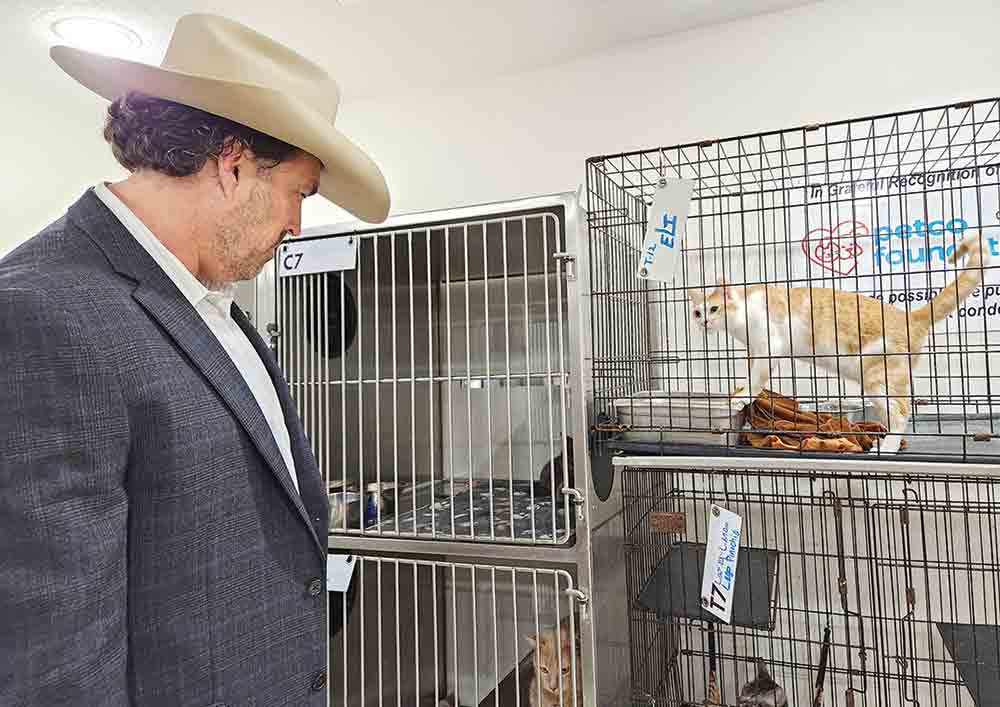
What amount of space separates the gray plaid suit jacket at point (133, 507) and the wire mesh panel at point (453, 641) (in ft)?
2.14

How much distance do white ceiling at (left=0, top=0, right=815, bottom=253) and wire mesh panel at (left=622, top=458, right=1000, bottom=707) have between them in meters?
1.26

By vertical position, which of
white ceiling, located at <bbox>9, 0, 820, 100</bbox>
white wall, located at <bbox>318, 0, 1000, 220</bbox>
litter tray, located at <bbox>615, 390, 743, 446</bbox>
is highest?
white ceiling, located at <bbox>9, 0, 820, 100</bbox>

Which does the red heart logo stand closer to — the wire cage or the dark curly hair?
the wire cage

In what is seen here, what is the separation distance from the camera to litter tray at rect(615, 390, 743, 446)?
1.32 m

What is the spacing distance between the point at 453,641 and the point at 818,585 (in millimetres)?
983

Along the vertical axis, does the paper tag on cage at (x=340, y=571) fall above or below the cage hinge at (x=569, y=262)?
below

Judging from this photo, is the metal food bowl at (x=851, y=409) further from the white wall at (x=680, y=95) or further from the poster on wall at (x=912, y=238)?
the white wall at (x=680, y=95)

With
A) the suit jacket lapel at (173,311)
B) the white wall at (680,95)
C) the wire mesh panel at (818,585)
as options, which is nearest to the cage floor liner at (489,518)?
the wire mesh panel at (818,585)

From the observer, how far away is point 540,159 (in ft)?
6.81

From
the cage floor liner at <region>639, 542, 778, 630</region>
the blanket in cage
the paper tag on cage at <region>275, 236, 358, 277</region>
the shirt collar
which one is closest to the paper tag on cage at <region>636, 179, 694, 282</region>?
the blanket in cage

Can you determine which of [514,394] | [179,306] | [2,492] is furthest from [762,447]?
[2,492]

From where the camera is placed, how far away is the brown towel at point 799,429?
1227 millimetres

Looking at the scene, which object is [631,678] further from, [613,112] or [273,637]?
[613,112]

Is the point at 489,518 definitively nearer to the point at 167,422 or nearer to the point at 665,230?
the point at 665,230
